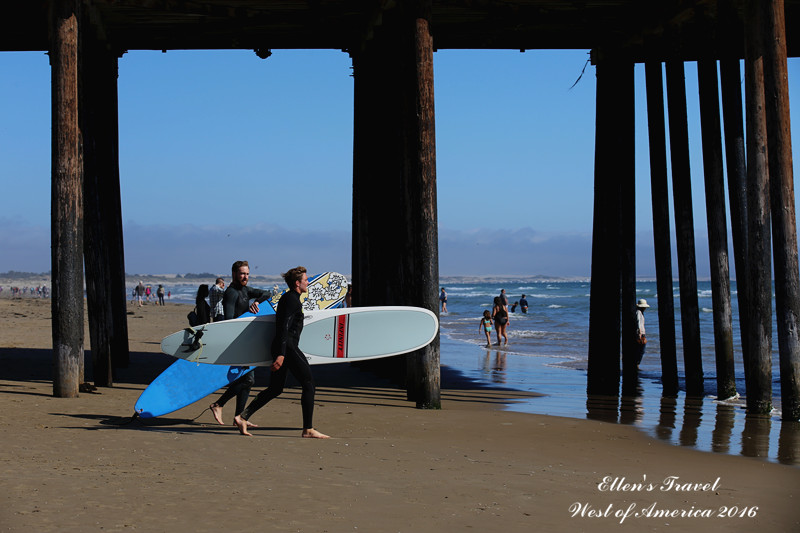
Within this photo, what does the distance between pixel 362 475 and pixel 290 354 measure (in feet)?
6.43

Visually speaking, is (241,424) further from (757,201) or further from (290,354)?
(757,201)

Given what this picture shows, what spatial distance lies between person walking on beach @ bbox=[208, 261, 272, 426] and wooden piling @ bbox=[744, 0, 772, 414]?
5195 mm

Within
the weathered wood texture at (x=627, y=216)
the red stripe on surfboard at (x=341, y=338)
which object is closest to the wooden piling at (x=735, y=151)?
the weathered wood texture at (x=627, y=216)

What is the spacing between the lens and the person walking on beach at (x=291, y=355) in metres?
7.49

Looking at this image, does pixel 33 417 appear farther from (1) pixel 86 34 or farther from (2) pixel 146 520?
(1) pixel 86 34

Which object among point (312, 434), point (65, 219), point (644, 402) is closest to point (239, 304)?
point (312, 434)

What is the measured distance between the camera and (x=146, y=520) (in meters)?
4.50

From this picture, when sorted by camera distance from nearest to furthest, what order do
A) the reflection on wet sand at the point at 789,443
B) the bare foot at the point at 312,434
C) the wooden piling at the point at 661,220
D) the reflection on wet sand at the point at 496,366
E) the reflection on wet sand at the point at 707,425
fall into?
the reflection on wet sand at the point at 789,443 < the bare foot at the point at 312,434 < the reflection on wet sand at the point at 707,425 < the wooden piling at the point at 661,220 < the reflection on wet sand at the point at 496,366

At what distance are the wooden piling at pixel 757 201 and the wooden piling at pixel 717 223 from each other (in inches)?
56.5

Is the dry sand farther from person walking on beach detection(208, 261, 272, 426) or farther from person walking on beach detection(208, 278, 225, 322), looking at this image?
person walking on beach detection(208, 278, 225, 322)

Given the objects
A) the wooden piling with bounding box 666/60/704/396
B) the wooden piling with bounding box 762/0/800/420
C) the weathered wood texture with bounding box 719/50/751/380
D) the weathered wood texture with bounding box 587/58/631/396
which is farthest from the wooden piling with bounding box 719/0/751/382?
the weathered wood texture with bounding box 587/58/631/396

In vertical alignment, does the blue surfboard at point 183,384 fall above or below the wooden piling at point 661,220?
below

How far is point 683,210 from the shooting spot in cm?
1162

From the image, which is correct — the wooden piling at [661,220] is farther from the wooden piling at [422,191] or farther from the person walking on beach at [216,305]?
the person walking on beach at [216,305]
